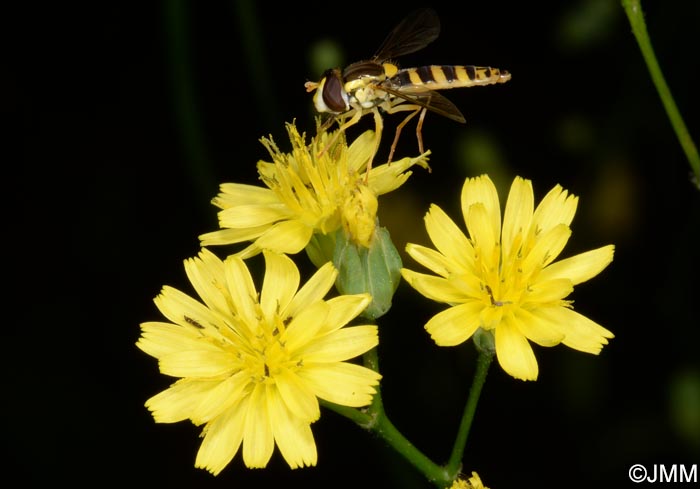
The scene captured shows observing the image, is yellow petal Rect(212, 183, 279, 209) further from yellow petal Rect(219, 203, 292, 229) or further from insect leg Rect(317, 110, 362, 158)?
insect leg Rect(317, 110, 362, 158)

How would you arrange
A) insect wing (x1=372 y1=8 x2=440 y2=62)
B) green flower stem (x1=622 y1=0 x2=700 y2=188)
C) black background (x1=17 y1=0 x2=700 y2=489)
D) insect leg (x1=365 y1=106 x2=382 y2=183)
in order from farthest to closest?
1. black background (x1=17 y1=0 x2=700 y2=489)
2. insect wing (x1=372 y1=8 x2=440 y2=62)
3. green flower stem (x1=622 y1=0 x2=700 y2=188)
4. insect leg (x1=365 y1=106 x2=382 y2=183)

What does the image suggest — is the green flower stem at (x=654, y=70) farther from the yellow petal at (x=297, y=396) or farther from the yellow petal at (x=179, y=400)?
the yellow petal at (x=179, y=400)

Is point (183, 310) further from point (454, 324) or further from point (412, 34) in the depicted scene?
point (412, 34)

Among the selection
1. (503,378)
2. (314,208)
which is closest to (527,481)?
(503,378)

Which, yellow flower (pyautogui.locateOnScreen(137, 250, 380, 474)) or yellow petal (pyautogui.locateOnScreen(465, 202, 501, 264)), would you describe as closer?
yellow flower (pyautogui.locateOnScreen(137, 250, 380, 474))

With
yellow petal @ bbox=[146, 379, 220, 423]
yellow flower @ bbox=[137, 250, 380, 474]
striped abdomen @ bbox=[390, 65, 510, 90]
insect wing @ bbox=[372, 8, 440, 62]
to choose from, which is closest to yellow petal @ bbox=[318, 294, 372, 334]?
yellow flower @ bbox=[137, 250, 380, 474]

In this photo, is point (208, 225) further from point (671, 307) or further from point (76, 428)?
point (671, 307)
